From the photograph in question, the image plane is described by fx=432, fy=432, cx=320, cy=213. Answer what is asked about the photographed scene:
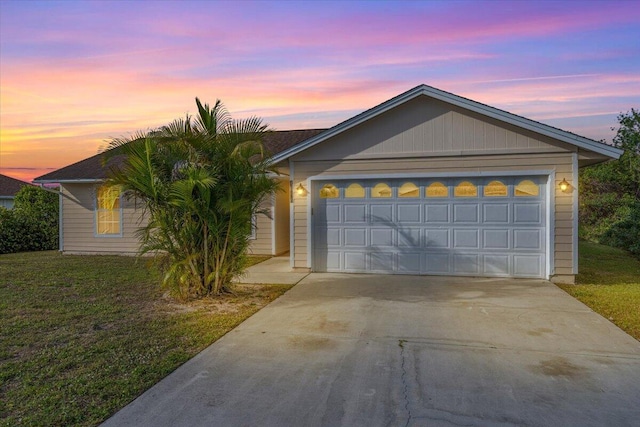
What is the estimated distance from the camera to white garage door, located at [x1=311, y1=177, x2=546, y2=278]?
8.50m

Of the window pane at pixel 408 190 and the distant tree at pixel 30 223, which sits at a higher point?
the window pane at pixel 408 190

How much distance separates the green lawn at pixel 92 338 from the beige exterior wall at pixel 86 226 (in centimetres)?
464

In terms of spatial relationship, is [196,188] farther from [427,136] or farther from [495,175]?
[495,175]

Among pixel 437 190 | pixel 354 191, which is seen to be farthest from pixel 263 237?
pixel 437 190

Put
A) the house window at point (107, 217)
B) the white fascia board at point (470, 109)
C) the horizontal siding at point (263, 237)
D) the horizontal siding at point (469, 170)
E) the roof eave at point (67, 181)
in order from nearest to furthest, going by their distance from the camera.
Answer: the white fascia board at point (470, 109) → the horizontal siding at point (469, 170) → the horizontal siding at point (263, 237) → the roof eave at point (67, 181) → the house window at point (107, 217)

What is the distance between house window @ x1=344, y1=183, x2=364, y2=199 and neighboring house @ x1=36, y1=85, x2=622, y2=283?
0.07 ft

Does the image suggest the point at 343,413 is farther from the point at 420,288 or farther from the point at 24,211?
the point at 24,211

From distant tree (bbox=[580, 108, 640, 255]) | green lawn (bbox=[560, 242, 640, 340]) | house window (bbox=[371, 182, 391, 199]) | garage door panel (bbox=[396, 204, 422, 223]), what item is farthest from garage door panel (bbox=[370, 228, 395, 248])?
distant tree (bbox=[580, 108, 640, 255])

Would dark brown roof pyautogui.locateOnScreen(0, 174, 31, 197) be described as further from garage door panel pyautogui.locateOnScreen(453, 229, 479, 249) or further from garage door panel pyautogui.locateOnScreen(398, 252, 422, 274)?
garage door panel pyautogui.locateOnScreen(453, 229, 479, 249)

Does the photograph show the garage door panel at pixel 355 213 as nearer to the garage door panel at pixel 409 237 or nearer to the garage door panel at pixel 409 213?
the garage door panel at pixel 409 213

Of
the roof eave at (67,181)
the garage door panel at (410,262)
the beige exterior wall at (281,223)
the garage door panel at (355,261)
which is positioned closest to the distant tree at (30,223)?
the roof eave at (67,181)

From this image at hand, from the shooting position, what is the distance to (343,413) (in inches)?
125

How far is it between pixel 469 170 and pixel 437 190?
736 mm

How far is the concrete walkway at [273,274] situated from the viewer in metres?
8.62
